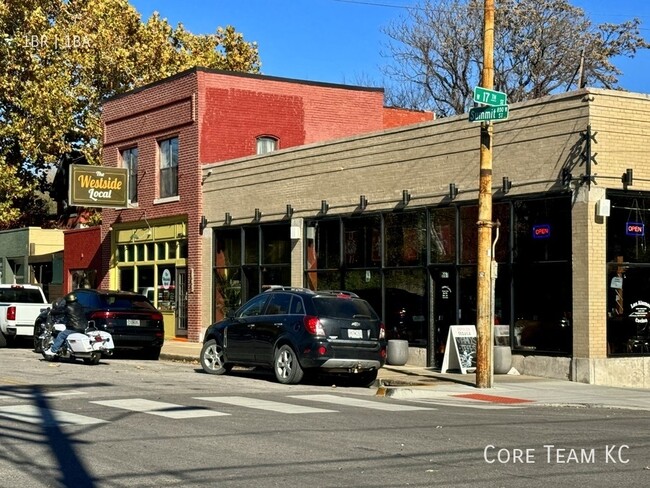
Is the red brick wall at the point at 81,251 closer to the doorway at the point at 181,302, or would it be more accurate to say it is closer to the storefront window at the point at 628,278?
the doorway at the point at 181,302

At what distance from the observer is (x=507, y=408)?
15.1m

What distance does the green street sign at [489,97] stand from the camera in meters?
16.9

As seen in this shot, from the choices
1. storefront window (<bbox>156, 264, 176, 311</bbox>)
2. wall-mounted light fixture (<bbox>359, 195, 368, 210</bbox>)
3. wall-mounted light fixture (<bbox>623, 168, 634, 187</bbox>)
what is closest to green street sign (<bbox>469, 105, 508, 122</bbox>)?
wall-mounted light fixture (<bbox>623, 168, 634, 187</bbox>)

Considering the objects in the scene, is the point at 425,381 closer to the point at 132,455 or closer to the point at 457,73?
the point at 132,455

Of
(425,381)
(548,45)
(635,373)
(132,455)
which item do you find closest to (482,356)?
(425,381)

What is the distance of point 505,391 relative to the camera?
17359 millimetres

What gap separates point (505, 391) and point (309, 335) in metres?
3.47

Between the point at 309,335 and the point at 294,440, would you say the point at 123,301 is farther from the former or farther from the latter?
the point at 294,440

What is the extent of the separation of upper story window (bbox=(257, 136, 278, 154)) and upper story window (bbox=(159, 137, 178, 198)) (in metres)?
2.65

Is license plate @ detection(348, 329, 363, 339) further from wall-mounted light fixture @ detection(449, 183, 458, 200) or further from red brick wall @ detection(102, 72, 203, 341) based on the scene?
red brick wall @ detection(102, 72, 203, 341)

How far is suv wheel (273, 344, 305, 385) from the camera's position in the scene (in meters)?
17.7

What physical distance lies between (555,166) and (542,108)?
4.03ft

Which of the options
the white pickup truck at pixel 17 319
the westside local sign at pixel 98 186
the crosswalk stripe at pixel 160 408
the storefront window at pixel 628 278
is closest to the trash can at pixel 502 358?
the storefront window at pixel 628 278

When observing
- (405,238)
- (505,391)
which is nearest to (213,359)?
(405,238)
